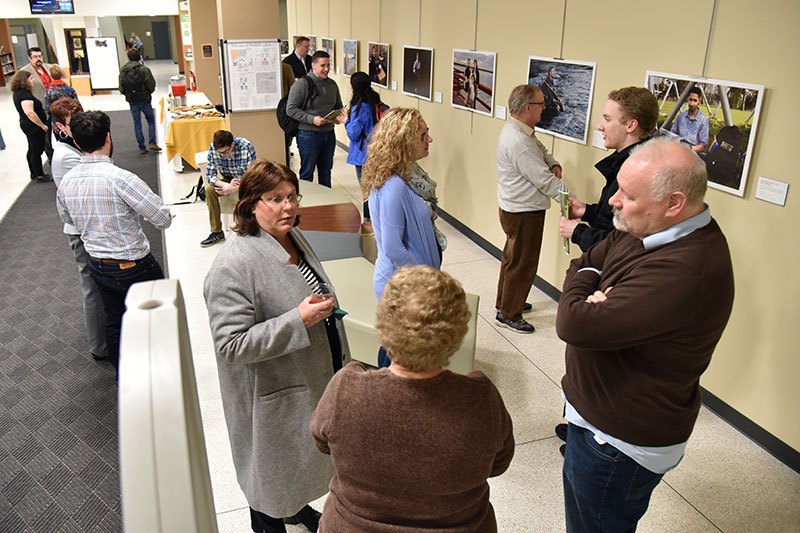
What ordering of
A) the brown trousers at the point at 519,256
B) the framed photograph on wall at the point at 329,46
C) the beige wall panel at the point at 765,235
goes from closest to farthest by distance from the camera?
the beige wall panel at the point at 765,235, the brown trousers at the point at 519,256, the framed photograph on wall at the point at 329,46

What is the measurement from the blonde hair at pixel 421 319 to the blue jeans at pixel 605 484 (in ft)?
2.84

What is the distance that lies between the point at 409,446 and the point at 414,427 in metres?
0.04

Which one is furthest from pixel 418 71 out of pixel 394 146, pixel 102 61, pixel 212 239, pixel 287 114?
pixel 102 61

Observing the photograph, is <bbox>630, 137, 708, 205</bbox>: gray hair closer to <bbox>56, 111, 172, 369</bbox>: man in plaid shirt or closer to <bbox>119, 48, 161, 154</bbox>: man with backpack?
<bbox>56, 111, 172, 369</bbox>: man in plaid shirt

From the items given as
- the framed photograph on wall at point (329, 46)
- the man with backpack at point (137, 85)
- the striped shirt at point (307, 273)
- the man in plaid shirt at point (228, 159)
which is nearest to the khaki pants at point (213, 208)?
the man in plaid shirt at point (228, 159)

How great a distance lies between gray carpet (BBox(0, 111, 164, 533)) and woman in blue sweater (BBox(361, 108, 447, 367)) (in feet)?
5.55

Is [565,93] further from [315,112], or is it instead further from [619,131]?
[315,112]

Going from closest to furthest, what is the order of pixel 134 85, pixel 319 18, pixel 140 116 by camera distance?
1. pixel 134 85
2. pixel 140 116
3. pixel 319 18

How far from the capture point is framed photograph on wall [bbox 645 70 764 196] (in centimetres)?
321

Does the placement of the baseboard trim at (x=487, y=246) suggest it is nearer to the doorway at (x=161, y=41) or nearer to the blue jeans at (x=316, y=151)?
the blue jeans at (x=316, y=151)

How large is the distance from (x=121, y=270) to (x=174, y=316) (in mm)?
3227

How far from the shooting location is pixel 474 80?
6.03 metres

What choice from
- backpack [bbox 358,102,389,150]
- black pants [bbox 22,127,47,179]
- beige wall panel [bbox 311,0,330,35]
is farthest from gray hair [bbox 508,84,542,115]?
beige wall panel [bbox 311,0,330,35]

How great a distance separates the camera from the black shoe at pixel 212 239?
6246 millimetres
